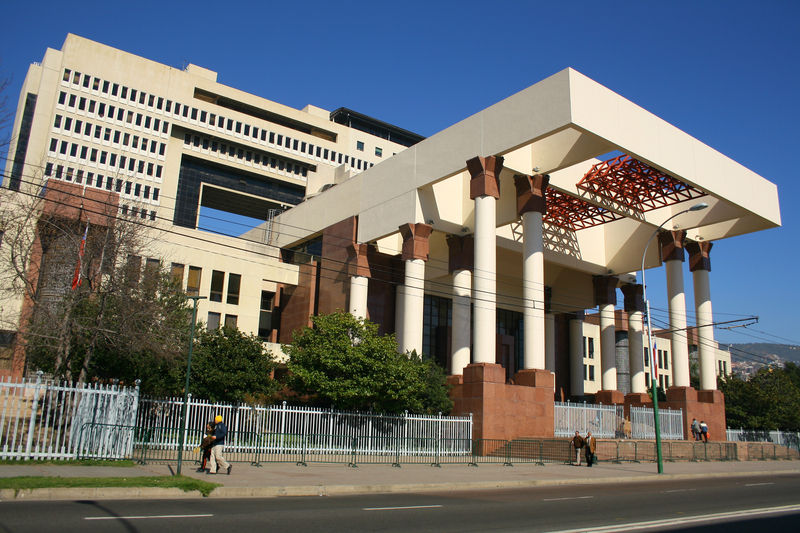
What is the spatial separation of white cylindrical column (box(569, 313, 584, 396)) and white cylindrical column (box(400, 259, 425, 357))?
23.0m

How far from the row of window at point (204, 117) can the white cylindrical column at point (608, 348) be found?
56.2 meters

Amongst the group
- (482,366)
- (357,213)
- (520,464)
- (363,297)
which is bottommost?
(520,464)

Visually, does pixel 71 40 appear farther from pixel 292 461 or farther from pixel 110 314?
pixel 292 461

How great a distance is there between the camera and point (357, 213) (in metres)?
42.8

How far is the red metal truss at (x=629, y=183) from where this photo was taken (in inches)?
1443

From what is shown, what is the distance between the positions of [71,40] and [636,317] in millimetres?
71354

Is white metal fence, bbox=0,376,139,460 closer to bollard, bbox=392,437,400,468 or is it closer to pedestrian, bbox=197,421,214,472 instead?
pedestrian, bbox=197,421,214,472

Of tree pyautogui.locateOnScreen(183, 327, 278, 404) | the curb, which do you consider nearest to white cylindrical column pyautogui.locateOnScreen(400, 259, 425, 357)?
tree pyautogui.locateOnScreen(183, 327, 278, 404)

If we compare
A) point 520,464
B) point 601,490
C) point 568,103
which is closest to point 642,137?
point 568,103

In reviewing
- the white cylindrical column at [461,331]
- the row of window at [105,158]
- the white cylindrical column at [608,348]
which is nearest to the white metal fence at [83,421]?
the white cylindrical column at [461,331]

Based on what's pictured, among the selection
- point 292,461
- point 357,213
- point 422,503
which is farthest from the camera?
point 357,213

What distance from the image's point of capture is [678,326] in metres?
Result: 41.2

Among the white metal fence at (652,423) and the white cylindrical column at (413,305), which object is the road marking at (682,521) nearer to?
the white cylindrical column at (413,305)

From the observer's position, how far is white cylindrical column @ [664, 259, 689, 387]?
40.9 meters
